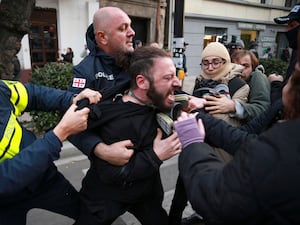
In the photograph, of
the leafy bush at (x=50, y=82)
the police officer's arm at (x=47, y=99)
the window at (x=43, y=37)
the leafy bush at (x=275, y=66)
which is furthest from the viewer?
the window at (x=43, y=37)

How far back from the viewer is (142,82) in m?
1.57

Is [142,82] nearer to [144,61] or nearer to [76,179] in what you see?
[144,61]

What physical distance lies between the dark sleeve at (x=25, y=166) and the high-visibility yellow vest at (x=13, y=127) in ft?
0.37

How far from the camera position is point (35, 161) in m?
1.24

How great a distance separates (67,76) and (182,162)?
420 cm

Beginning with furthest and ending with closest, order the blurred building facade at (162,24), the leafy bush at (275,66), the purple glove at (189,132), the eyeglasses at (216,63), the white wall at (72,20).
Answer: the white wall at (72,20)
the blurred building facade at (162,24)
the leafy bush at (275,66)
the eyeglasses at (216,63)
the purple glove at (189,132)

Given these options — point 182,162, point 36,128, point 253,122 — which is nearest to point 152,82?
point 182,162

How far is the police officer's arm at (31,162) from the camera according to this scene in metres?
1.22

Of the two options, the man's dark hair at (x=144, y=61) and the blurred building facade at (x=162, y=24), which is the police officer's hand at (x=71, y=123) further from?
the blurred building facade at (x=162, y=24)

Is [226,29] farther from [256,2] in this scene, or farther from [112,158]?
[112,158]

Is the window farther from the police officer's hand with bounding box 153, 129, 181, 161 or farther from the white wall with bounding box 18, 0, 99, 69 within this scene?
the police officer's hand with bounding box 153, 129, 181, 161

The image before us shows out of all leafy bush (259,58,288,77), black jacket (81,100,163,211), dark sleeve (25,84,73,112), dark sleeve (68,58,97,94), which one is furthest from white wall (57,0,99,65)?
black jacket (81,100,163,211)

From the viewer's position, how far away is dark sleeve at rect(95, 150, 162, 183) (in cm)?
150

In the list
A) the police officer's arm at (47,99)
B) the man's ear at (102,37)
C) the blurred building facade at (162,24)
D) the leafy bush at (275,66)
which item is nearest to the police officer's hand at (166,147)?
the police officer's arm at (47,99)
